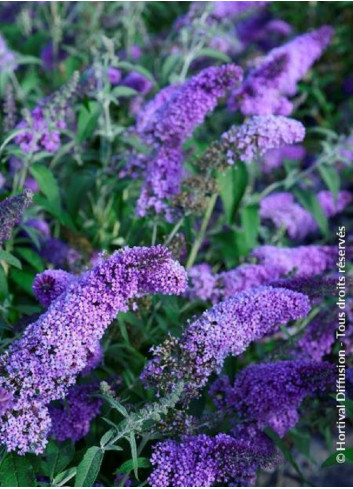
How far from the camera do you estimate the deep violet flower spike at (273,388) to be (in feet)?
8.49

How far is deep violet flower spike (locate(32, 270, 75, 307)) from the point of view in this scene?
245 centimetres

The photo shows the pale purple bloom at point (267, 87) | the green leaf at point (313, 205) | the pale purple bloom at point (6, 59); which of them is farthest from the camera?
the pale purple bloom at point (6, 59)

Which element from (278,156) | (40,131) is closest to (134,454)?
(40,131)

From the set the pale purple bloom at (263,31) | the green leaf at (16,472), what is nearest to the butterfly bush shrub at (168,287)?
the green leaf at (16,472)

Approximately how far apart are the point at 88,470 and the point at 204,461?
37 cm

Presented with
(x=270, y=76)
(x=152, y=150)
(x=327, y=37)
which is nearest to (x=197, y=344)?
(x=152, y=150)

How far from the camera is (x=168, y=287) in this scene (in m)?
2.31

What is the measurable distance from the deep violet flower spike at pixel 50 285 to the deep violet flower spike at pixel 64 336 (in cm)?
16

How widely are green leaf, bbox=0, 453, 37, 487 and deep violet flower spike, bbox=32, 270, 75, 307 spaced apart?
1.68 ft

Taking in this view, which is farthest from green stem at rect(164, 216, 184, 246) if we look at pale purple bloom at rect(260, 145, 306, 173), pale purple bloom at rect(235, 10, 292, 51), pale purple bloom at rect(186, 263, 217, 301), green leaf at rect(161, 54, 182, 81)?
pale purple bloom at rect(235, 10, 292, 51)

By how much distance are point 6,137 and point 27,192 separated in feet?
3.69

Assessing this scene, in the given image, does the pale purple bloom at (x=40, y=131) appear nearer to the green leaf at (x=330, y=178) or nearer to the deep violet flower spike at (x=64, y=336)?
the deep violet flower spike at (x=64, y=336)

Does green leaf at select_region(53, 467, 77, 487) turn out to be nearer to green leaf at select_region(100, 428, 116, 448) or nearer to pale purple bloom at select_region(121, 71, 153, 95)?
green leaf at select_region(100, 428, 116, 448)

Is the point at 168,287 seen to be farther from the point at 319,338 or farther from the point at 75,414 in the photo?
the point at 319,338
